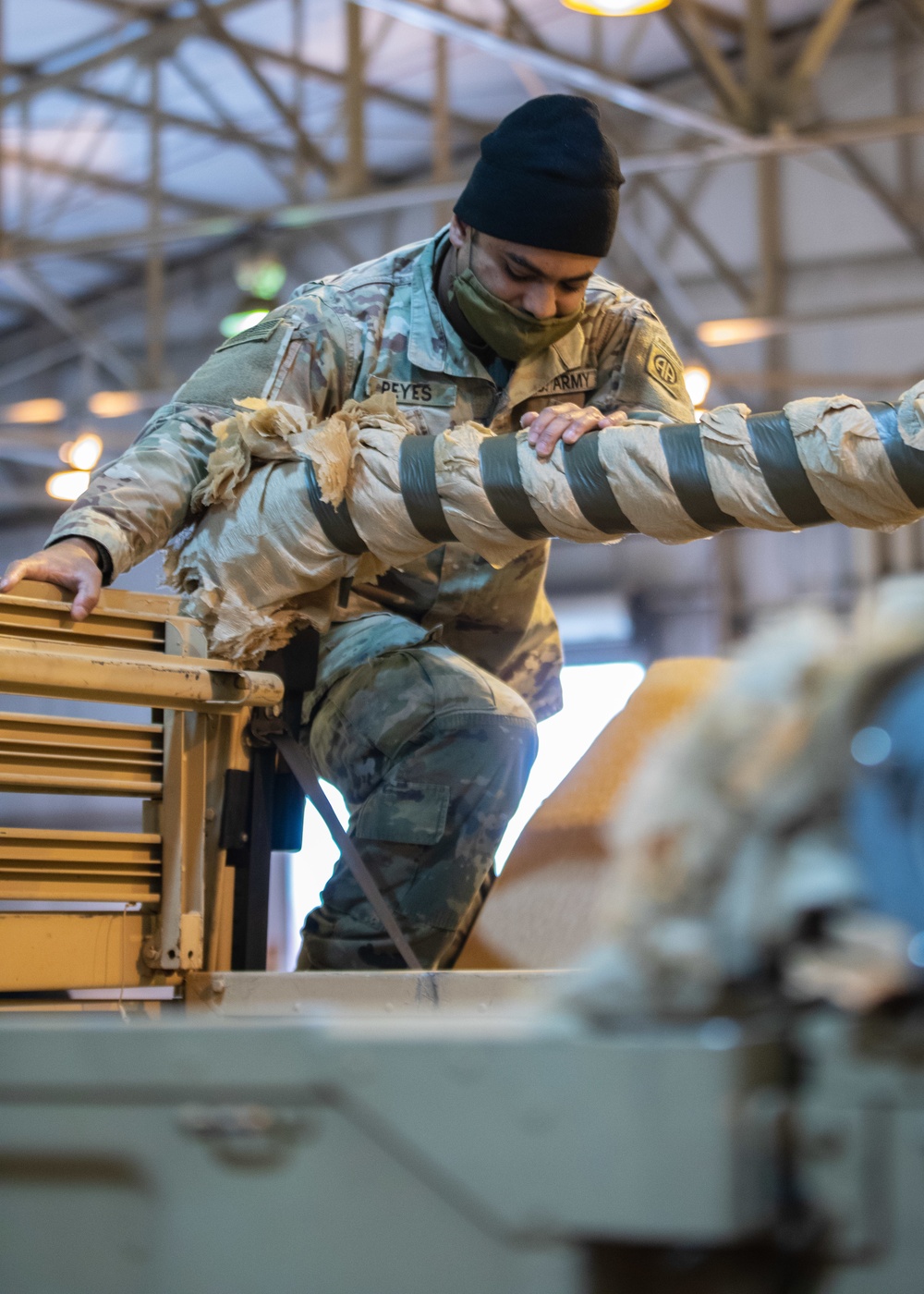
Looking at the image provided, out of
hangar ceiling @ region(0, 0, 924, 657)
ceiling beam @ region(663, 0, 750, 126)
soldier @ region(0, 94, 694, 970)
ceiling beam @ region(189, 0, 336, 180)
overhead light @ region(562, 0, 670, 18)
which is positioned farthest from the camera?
hangar ceiling @ region(0, 0, 924, 657)

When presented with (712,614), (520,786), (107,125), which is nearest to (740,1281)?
(520,786)

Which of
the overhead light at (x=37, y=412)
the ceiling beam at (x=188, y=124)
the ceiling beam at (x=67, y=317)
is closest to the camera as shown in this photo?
the ceiling beam at (x=188, y=124)

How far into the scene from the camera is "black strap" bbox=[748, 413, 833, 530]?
194 cm

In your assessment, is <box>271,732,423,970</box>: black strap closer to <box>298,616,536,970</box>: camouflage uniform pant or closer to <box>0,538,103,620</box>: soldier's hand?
<box>298,616,536,970</box>: camouflage uniform pant

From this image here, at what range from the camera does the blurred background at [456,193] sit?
8.98 m

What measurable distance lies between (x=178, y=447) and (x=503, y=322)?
0.53m

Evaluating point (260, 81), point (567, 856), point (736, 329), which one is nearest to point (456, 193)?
point (260, 81)

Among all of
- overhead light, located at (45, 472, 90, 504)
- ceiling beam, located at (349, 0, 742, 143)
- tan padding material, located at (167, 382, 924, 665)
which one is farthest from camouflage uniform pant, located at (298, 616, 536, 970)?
overhead light, located at (45, 472, 90, 504)

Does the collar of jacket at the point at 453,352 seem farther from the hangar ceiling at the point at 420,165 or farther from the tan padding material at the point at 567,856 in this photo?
the hangar ceiling at the point at 420,165

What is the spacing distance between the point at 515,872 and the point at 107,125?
7785mm

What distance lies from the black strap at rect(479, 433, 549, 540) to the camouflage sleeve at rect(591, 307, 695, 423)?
52cm

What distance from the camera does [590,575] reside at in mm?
11203

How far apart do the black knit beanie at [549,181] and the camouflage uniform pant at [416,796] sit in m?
0.64

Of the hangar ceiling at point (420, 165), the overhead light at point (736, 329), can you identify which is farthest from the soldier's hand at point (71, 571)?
the overhead light at point (736, 329)
